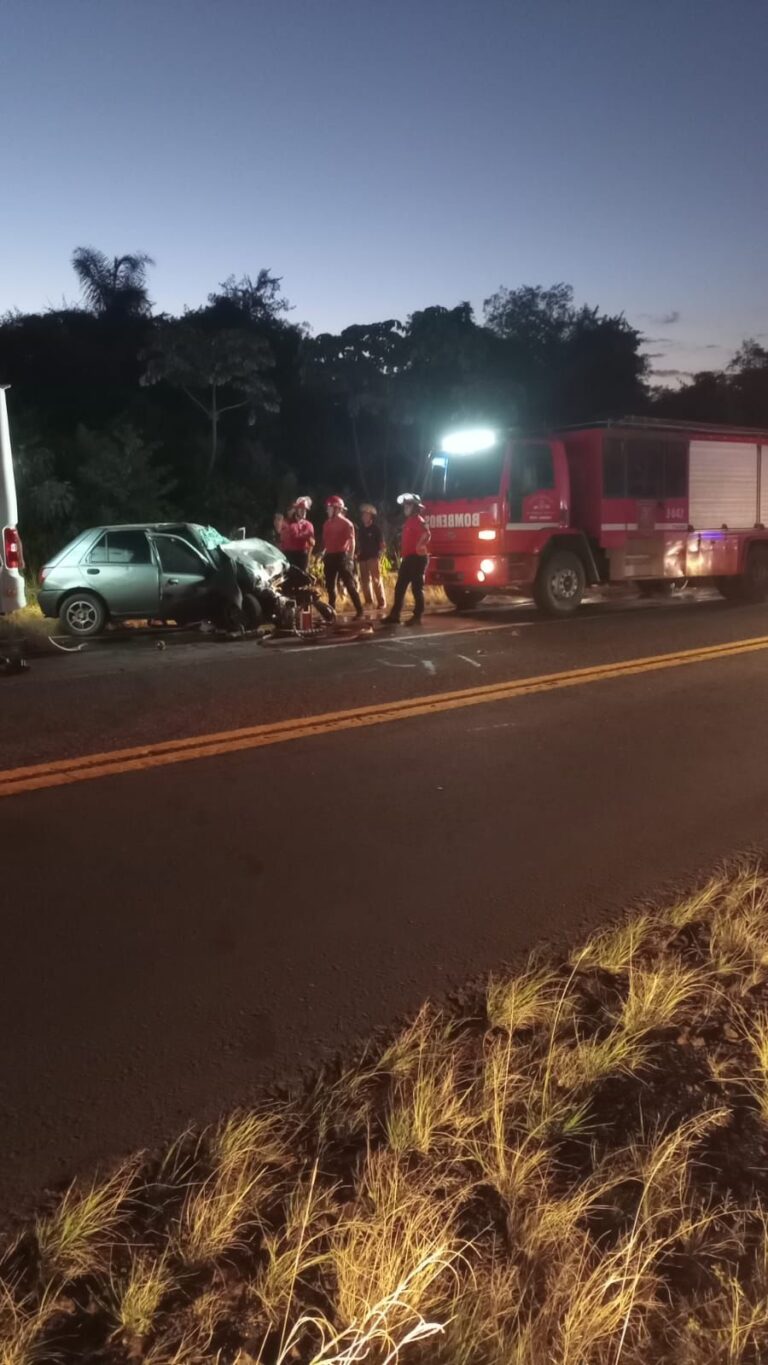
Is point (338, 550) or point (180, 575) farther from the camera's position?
point (338, 550)

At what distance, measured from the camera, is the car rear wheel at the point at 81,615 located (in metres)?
13.7

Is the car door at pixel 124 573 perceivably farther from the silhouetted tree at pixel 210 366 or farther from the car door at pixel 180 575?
the silhouetted tree at pixel 210 366

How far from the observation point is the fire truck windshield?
51.0 feet

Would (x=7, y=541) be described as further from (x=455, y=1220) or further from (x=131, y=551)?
(x=455, y=1220)

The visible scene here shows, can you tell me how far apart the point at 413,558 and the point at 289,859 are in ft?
32.7

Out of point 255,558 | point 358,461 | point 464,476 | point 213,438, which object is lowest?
point 255,558

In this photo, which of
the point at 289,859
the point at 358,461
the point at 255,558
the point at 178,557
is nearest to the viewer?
the point at 289,859

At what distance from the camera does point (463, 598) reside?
16953 millimetres

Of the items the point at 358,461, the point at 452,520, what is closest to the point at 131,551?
the point at 452,520

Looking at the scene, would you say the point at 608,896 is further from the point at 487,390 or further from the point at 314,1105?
the point at 487,390

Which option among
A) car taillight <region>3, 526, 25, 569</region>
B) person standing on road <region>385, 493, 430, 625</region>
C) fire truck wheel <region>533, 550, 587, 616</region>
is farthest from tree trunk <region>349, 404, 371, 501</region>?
car taillight <region>3, 526, 25, 569</region>

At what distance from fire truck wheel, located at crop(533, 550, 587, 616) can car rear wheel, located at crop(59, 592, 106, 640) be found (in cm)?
604

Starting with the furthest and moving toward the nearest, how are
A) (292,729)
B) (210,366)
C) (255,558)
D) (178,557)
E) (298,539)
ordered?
(210,366) → (298,539) → (255,558) → (178,557) → (292,729)

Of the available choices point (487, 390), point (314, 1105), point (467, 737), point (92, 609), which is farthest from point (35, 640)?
point (487, 390)
